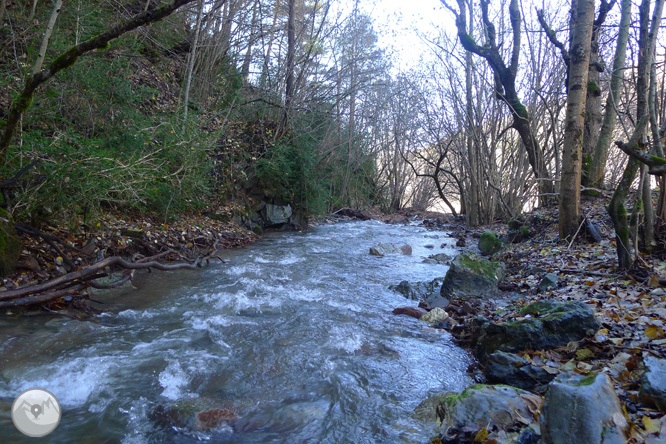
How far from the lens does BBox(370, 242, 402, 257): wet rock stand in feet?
30.3

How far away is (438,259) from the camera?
28.4 ft

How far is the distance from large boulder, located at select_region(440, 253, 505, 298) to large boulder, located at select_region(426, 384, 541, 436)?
120 inches

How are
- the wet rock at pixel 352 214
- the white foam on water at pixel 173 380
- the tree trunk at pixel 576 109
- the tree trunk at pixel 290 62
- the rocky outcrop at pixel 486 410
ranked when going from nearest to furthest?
the rocky outcrop at pixel 486 410 → the white foam on water at pixel 173 380 → the tree trunk at pixel 576 109 → the tree trunk at pixel 290 62 → the wet rock at pixel 352 214

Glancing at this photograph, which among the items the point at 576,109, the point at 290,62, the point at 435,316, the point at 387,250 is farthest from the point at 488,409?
the point at 290,62

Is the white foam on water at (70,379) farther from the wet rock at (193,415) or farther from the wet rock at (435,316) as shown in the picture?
the wet rock at (435,316)

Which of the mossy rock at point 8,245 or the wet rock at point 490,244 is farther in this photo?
the wet rock at point 490,244

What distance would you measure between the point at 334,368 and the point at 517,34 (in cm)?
984

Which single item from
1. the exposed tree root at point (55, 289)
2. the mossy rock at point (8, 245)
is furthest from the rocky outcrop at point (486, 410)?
the mossy rock at point (8, 245)

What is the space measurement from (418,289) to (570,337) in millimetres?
2752

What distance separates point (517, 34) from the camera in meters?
9.91

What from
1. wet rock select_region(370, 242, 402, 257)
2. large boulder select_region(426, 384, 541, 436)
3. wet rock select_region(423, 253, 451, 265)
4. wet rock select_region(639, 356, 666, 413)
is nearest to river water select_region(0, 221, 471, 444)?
large boulder select_region(426, 384, 541, 436)

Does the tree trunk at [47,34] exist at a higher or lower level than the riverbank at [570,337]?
higher

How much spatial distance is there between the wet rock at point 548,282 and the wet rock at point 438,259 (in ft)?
10.2

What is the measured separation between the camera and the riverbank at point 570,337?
2256mm
